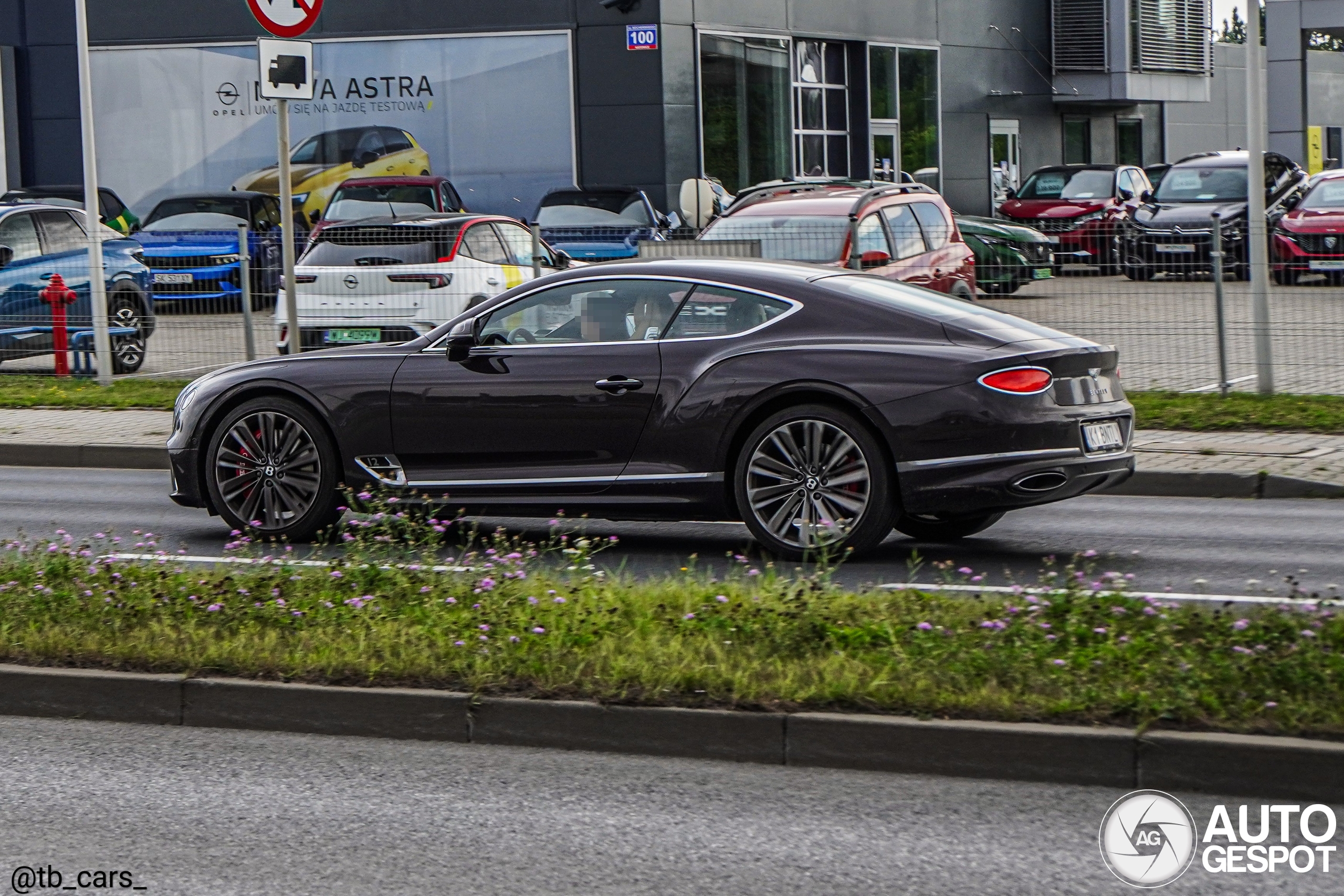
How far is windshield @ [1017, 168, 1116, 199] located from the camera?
108ft

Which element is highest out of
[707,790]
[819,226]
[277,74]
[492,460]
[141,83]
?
[141,83]

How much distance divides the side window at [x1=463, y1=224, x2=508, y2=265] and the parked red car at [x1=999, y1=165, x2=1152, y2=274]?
14154mm

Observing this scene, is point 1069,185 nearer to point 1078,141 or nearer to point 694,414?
point 1078,141

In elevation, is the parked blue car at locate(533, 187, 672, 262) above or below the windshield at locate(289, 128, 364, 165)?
below

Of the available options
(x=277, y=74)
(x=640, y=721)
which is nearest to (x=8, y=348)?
(x=277, y=74)

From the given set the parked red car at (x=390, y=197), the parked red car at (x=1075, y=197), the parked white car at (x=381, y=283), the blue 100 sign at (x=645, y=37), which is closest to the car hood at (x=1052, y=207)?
the parked red car at (x=1075, y=197)

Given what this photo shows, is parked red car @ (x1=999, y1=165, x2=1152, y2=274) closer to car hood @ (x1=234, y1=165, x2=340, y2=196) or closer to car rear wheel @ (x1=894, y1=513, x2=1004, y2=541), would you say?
car hood @ (x1=234, y1=165, x2=340, y2=196)

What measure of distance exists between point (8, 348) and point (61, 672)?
1317 cm

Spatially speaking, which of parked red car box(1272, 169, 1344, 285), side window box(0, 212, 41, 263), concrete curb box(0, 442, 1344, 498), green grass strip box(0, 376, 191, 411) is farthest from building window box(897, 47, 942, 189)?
concrete curb box(0, 442, 1344, 498)

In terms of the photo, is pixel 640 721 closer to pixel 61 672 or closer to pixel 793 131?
pixel 61 672

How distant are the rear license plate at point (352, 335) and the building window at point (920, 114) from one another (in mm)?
23966

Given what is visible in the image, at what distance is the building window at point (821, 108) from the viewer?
3616cm

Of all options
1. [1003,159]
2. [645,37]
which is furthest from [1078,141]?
[645,37]

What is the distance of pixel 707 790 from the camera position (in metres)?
5.14
